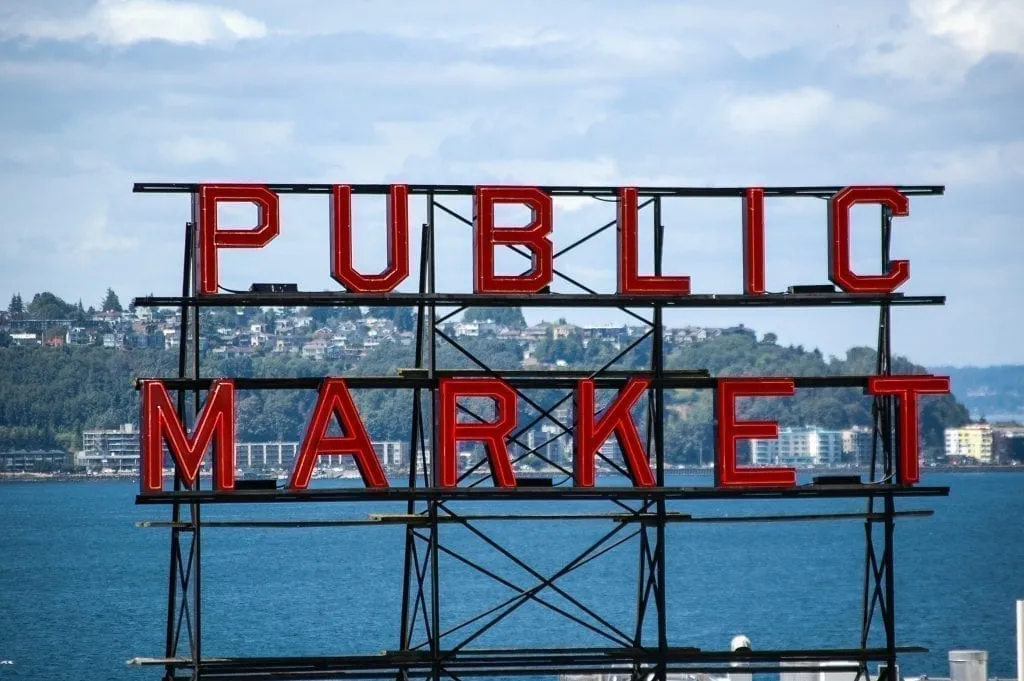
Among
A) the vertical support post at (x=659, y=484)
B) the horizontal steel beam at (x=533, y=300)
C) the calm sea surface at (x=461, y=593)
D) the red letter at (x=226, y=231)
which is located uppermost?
the red letter at (x=226, y=231)

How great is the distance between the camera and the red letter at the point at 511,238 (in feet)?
115

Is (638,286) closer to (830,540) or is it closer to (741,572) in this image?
(741,572)

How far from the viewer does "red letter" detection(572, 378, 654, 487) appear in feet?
115

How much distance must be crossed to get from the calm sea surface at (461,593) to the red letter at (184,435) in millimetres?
56988

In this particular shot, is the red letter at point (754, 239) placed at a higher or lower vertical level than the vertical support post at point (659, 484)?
higher

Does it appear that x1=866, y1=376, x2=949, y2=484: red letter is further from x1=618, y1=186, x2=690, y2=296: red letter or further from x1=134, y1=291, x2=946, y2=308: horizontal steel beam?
x1=618, y1=186, x2=690, y2=296: red letter

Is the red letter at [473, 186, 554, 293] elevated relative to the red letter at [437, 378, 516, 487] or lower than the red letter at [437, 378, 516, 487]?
elevated

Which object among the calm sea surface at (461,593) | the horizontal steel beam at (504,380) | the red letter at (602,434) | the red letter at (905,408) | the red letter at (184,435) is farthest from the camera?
the calm sea surface at (461,593)

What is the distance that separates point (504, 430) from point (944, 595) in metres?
113

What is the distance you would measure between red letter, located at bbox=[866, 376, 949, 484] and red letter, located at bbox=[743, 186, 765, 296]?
104 inches

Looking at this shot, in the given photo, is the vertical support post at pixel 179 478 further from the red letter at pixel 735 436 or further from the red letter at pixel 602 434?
the red letter at pixel 735 436

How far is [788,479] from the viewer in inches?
1385

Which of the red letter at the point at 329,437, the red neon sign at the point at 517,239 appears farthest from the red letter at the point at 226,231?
the red letter at the point at 329,437

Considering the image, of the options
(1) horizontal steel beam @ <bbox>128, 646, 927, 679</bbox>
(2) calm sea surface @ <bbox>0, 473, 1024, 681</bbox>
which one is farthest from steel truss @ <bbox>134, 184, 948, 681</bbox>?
(2) calm sea surface @ <bbox>0, 473, 1024, 681</bbox>
